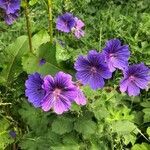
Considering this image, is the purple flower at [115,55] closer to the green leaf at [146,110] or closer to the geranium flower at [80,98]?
the geranium flower at [80,98]

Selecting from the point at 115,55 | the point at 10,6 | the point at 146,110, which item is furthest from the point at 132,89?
the point at 10,6

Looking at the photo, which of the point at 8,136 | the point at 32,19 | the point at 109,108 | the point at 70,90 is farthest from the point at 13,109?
the point at 32,19

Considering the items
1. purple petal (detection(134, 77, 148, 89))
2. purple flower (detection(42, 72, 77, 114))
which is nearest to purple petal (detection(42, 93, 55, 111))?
purple flower (detection(42, 72, 77, 114))

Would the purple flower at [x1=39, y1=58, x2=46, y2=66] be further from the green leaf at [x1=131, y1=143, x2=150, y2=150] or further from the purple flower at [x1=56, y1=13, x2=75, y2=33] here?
the purple flower at [x1=56, y1=13, x2=75, y2=33]

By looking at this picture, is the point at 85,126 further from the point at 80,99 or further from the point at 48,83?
the point at 48,83

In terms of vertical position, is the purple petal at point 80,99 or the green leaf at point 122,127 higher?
the purple petal at point 80,99

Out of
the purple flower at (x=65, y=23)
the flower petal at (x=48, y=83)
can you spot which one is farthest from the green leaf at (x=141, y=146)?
the purple flower at (x=65, y=23)
